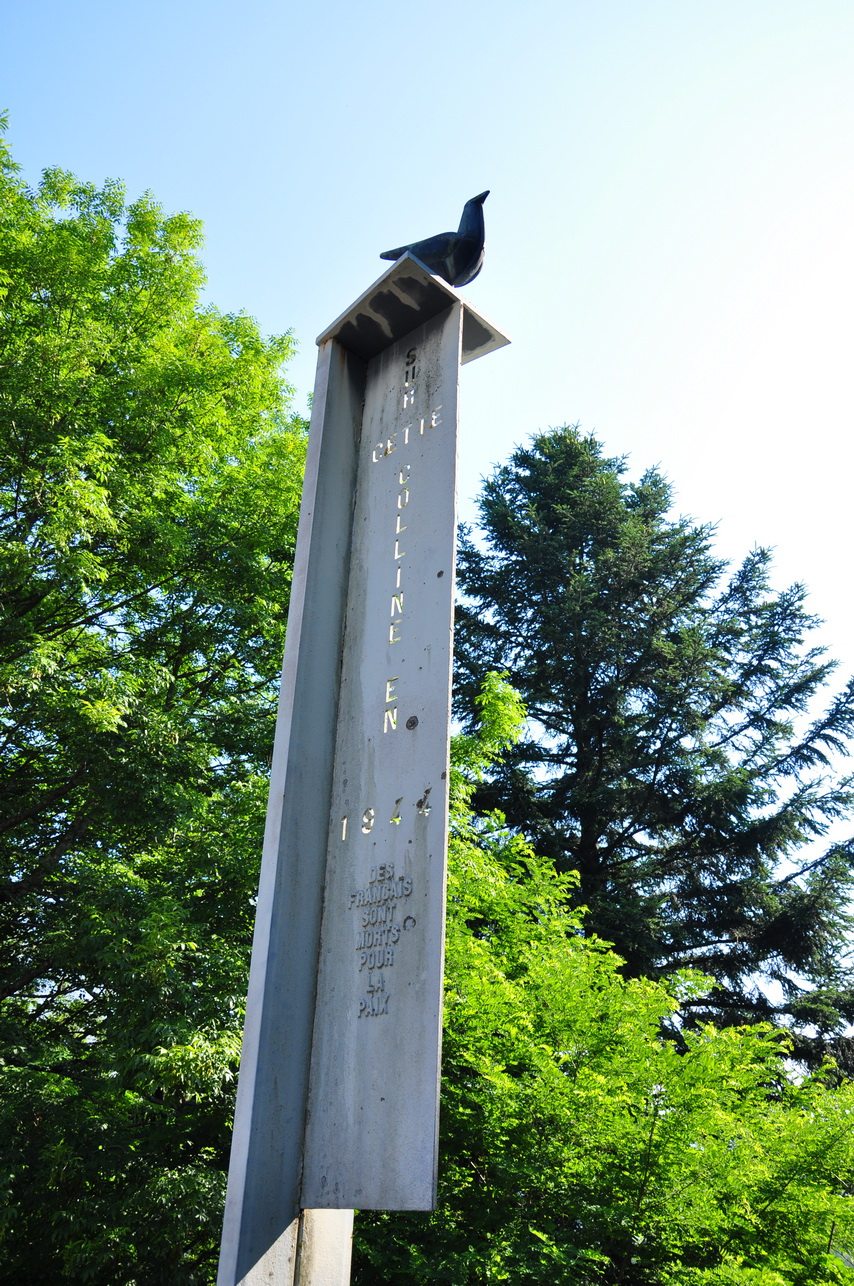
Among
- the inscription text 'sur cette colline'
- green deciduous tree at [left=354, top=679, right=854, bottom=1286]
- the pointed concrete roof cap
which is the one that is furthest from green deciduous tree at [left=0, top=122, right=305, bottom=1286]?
the pointed concrete roof cap

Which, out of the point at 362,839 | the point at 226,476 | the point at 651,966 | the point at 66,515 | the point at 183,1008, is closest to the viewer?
the point at 362,839

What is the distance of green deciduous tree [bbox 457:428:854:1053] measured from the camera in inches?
627

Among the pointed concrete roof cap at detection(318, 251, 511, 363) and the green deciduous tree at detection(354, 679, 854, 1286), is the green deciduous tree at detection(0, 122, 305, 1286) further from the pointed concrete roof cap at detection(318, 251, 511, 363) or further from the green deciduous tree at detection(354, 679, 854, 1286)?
the pointed concrete roof cap at detection(318, 251, 511, 363)

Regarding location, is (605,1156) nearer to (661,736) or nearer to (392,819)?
(392,819)

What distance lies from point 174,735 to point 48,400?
3.73 m

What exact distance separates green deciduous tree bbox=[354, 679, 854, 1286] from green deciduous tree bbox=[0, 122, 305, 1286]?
1.82 m

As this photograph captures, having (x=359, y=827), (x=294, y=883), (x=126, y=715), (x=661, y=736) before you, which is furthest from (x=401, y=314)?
(x=661, y=736)

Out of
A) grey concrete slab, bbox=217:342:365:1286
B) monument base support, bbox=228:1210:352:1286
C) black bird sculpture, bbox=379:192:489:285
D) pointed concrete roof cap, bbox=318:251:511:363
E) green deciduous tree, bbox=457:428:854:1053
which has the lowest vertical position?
monument base support, bbox=228:1210:352:1286

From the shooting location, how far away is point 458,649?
18828 millimetres

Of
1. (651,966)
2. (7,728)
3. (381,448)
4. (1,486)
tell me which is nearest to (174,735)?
(7,728)

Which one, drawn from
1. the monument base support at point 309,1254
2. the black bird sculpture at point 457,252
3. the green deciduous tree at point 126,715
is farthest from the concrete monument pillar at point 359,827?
the green deciduous tree at point 126,715

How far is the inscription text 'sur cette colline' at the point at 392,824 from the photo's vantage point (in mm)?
2598

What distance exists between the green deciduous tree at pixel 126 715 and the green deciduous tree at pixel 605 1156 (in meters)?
Answer: 1.82

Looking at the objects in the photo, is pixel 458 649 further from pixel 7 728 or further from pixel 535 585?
pixel 7 728
